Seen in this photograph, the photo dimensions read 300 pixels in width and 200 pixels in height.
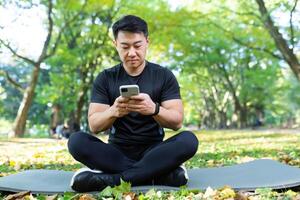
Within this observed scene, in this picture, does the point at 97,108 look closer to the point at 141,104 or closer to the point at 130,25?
the point at 141,104

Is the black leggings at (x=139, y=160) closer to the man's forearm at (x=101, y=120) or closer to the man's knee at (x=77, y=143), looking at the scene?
the man's knee at (x=77, y=143)

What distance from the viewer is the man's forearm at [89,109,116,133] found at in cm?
344

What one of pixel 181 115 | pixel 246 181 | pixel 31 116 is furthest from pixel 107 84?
pixel 31 116

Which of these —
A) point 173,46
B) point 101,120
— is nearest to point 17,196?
point 101,120

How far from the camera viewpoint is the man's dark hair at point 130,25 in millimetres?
3508

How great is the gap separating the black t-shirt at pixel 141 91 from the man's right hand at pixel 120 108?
0.90 feet

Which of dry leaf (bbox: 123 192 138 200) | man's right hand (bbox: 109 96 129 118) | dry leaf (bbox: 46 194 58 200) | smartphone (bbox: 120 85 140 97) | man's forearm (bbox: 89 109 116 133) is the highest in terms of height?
smartphone (bbox: 120 85 140 97)

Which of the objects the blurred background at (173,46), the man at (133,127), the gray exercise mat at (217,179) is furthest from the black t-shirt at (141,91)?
the blurred background at (173,46)

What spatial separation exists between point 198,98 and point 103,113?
36274mm

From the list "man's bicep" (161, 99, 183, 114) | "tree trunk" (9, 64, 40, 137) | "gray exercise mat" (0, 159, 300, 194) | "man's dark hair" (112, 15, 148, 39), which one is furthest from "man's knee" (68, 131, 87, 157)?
"tree trunk" (9, 64, 40, 137)

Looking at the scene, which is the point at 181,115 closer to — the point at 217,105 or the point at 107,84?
the point at 107,84

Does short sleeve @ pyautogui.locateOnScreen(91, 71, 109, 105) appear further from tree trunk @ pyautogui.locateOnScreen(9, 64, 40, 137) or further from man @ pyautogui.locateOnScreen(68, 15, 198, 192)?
tree trunk @ pyautogui.locateOnScreen(9, 64, 40, 137)

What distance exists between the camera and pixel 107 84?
12.3 feet

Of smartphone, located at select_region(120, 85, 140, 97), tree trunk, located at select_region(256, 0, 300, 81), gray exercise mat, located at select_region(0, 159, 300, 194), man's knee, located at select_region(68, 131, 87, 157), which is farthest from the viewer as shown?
tree trunk, located at select_region(256, 0, 300, 81)
